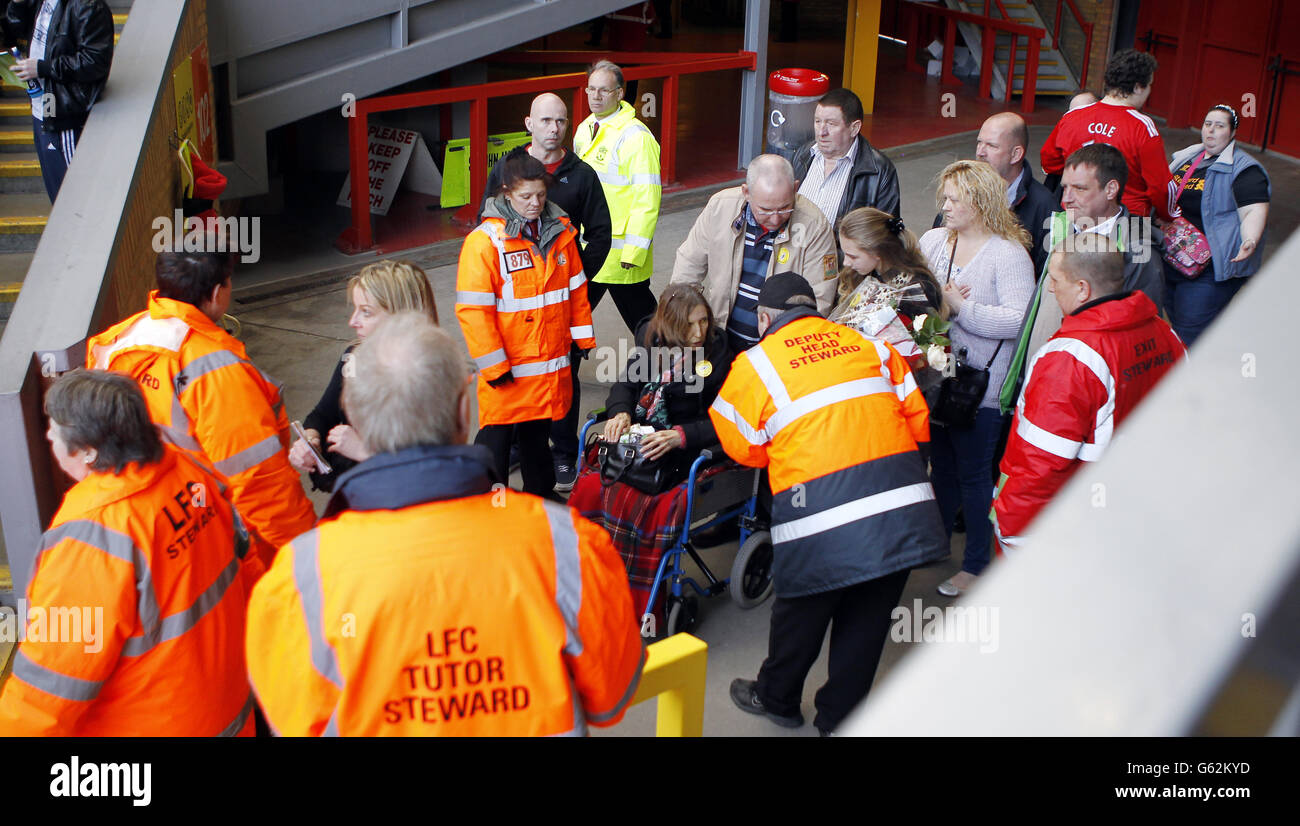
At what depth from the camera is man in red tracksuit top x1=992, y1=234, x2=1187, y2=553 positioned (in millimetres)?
3729

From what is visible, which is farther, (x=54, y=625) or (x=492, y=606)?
(x=54, y=625)

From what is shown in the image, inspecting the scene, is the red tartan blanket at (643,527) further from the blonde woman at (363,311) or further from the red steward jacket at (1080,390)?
the red steward jacket at (1080,390)

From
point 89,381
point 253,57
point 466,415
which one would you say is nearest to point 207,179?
point 253,57

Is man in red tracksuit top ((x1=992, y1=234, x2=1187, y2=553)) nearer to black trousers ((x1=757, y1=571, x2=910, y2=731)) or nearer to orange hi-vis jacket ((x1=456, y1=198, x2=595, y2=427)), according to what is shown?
black trousers ((x1=757, y1=571, x2=910, y2=731))

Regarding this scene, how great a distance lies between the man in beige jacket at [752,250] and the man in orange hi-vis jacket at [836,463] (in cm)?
117

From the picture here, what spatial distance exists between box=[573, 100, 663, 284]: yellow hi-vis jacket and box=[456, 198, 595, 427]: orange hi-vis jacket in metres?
1.05

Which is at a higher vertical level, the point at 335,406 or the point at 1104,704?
the point at 1104,704

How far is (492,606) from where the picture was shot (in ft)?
6.84

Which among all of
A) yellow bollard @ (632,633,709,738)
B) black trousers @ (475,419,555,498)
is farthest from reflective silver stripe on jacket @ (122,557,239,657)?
black trousers @ (475,419,555,498)

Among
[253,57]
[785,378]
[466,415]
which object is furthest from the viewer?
[253,57]

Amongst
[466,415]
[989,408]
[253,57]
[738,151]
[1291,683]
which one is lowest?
[738,151]

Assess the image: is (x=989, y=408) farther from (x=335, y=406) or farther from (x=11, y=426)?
(x=11, y=426)

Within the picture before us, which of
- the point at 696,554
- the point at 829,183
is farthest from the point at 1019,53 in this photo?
the point at 696,554

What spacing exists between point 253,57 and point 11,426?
17.2ft
